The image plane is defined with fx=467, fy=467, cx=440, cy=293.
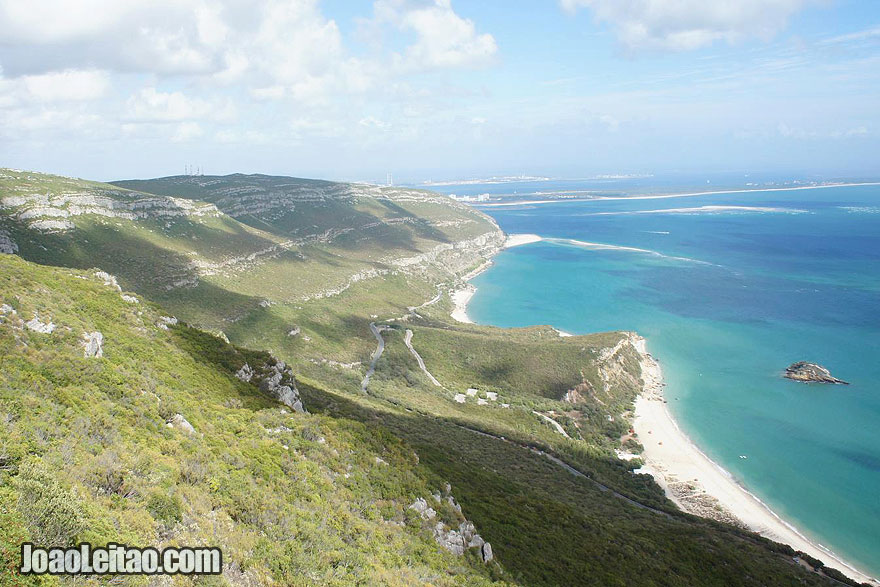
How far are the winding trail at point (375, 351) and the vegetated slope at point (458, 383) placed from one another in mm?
929

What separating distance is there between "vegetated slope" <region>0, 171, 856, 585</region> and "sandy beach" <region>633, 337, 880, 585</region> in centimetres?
282

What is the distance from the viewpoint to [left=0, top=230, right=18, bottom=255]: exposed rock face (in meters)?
59.3

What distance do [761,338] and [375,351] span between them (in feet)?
254

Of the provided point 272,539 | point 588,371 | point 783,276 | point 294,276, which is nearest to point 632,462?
point 588,371

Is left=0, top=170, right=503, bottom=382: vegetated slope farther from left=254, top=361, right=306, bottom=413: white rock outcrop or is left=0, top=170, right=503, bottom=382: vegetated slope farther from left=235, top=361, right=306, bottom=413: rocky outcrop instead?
left=235, top=361, right=306, bottom=413: rocky outcrop

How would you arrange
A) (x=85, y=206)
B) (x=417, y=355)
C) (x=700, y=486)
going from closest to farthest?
(x=700, y=486) → (x=417, y=355) → (x=85, y=206)

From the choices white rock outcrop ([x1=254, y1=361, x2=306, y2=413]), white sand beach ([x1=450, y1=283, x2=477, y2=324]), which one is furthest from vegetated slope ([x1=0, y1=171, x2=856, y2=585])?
white sand beach ([x1=450, y1=283, x2=477, y2=324])

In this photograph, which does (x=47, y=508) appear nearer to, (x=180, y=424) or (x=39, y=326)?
(x=180, y=424)

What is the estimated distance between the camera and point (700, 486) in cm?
4959

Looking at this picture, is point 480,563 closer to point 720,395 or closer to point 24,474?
point 24,474

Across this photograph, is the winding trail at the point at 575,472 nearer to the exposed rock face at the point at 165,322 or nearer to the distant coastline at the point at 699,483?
the distant coastline at the point at 699,483

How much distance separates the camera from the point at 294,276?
96.8m

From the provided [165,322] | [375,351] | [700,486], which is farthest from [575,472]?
[165,322]

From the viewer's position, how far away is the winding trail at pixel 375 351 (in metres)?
59.8
